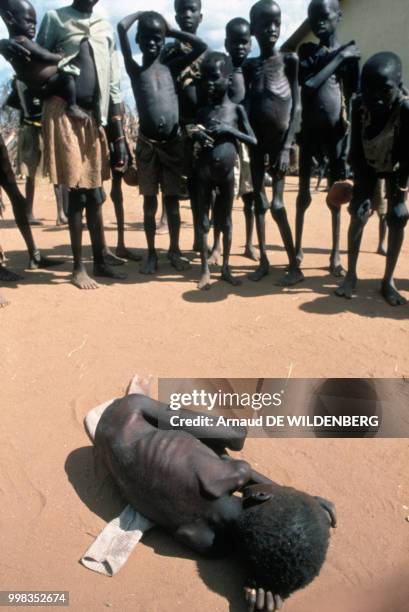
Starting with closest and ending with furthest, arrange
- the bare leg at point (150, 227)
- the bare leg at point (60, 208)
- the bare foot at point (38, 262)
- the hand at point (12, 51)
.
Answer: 1. the hand at point (12, 51)
2. the bare leg at point (150, 227)
3. the bare foot at point (38, 262)
4. the bare leg at point (60, 208)

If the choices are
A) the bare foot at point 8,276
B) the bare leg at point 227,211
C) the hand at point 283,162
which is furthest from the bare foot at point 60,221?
the hand at point 283,162

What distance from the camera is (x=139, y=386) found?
2.73 metres

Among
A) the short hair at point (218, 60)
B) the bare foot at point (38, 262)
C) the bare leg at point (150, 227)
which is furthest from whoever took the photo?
the bare foot at point (38, 262)

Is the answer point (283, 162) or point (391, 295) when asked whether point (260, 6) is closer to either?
point (283, 162)

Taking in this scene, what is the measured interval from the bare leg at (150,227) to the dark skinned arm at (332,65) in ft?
5.05

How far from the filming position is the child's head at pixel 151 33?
391cm

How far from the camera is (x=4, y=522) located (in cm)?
206

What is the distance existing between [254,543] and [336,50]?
3526 millimetres

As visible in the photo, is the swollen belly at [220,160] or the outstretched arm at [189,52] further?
the outstretched arm at [189,52]

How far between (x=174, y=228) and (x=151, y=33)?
5.01 feet

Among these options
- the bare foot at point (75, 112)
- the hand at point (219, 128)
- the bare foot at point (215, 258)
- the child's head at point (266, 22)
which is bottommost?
the bare foot at point (215, 258)

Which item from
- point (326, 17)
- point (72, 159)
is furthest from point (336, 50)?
point (72, 159)

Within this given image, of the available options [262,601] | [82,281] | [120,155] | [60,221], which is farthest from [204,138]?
[60,221]

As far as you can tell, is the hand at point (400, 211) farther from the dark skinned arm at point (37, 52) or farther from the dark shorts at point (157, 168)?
the dark skinned arm at point (37, 52)
